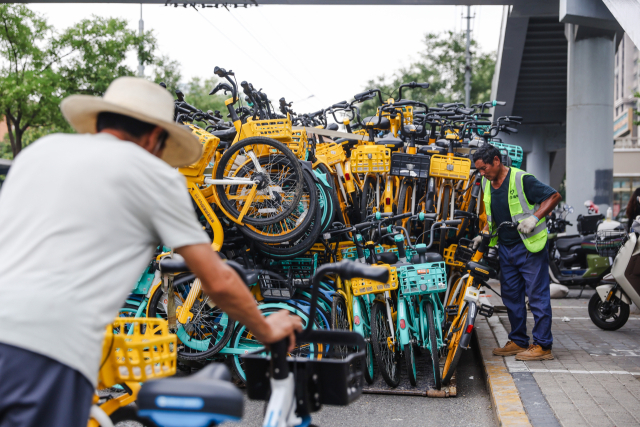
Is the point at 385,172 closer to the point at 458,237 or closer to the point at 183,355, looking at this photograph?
the point at 458,237

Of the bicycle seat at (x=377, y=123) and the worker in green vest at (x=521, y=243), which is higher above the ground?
the bicycle seat at (x=377, y=123)

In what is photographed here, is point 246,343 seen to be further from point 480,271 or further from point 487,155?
point 487,155

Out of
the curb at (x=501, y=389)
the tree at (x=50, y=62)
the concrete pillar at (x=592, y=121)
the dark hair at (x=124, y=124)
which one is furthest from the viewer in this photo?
the tree at (x=50, y=62)

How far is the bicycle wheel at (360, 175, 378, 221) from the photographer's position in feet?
20.4

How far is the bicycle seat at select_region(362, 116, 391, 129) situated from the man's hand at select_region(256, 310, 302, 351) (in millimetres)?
4702

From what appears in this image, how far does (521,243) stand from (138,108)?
15.9 feet

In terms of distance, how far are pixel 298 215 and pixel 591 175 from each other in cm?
1001

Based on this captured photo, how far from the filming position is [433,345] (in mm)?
5039

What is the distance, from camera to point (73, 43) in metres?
19.9

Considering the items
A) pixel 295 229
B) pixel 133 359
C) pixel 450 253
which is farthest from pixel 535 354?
pixel 133 359

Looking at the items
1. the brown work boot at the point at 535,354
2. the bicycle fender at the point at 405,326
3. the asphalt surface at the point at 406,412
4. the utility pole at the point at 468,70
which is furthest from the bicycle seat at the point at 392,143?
the utility pole at the point at 468,70

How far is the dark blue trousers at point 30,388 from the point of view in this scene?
1.70 metres

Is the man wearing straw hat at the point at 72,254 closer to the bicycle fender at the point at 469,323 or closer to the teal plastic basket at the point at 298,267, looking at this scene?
the bicycle fender at the point at 469,323

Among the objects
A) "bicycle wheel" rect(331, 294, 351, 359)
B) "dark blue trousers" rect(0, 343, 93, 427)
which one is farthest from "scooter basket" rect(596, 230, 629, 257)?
"dark blue trousers" rect(0, 343, 93, 427)
